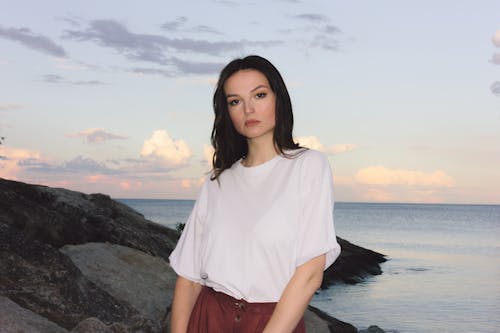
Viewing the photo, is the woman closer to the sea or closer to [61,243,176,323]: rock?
[61,243,176,323]: rock

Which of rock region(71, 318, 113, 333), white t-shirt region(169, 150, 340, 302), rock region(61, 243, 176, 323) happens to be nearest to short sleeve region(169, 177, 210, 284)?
white t-shirt region(169, 150, 340, 302)

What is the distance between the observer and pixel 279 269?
370 cm

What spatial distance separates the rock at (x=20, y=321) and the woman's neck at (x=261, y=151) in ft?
10.2

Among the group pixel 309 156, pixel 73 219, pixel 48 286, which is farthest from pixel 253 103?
pixel 73 219

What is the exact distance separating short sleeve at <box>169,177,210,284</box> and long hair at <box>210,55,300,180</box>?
9.4 inches

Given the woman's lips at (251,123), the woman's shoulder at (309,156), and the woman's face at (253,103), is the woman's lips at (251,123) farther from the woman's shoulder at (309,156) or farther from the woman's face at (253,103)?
the woman's shoulder at (309,156)

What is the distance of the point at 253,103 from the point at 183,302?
3.99 feet

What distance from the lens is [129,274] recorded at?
9.31 metres

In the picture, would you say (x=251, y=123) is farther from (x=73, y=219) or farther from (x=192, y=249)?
(x=73, y=219)

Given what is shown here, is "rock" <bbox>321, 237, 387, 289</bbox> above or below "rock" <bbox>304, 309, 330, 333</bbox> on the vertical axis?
below

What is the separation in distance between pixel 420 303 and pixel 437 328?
5.01 meters

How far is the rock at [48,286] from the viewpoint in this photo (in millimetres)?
6977

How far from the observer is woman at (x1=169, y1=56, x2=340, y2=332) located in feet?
12.0

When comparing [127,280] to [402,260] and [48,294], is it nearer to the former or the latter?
[48,294]
